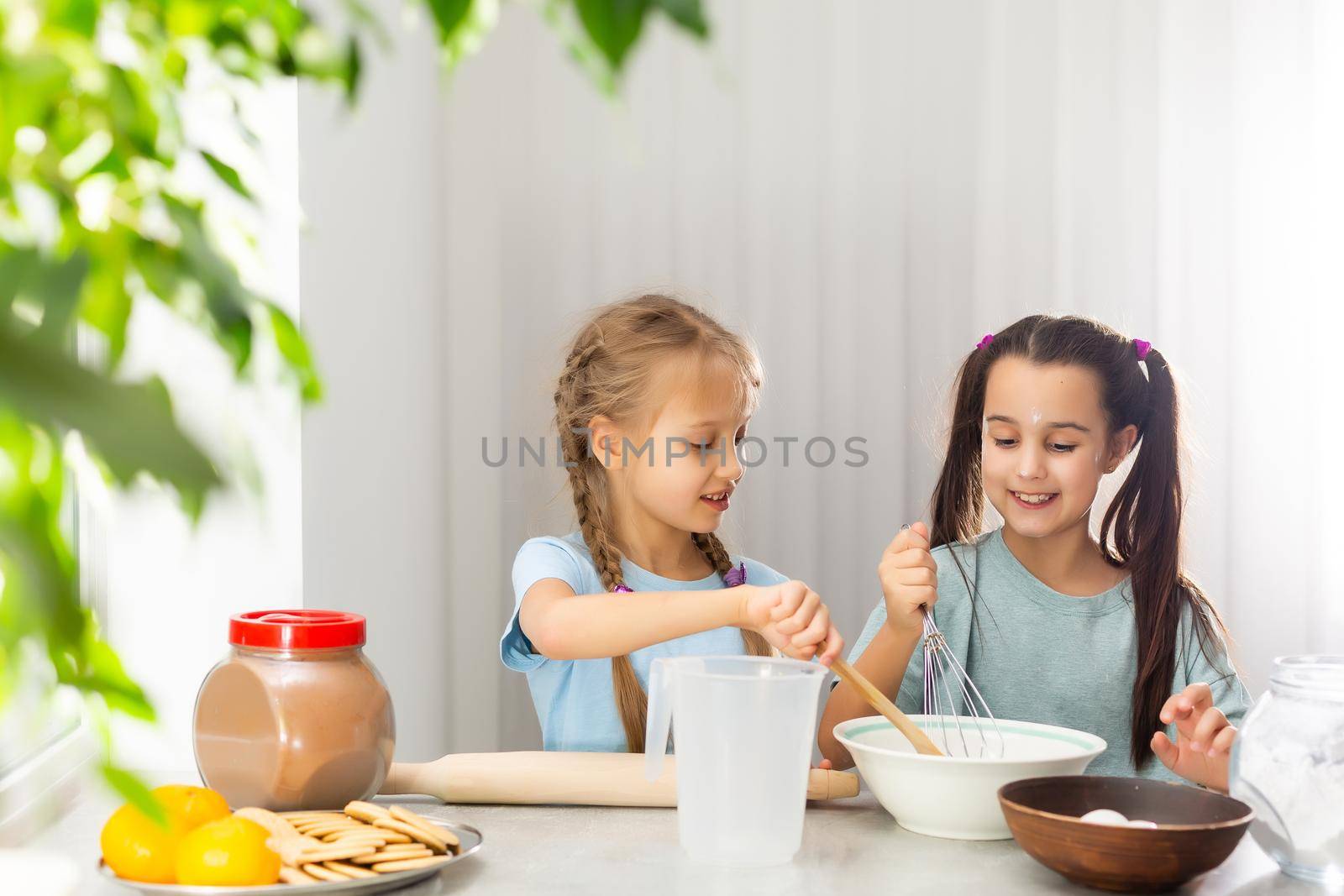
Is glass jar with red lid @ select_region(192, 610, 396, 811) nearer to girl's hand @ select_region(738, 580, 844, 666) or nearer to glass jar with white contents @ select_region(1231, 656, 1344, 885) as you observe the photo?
girl's hand @ select_region(738, 580, 844, 666)

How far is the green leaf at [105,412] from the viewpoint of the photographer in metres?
0.17

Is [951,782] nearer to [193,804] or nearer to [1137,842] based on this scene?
[1137,842]

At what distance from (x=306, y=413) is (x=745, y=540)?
106cm

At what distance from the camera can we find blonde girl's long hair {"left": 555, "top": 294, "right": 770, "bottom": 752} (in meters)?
1.50

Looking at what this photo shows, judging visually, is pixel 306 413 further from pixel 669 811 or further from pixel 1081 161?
pixel 1081 161

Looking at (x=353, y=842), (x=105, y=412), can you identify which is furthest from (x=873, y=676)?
(x=105, y=412)

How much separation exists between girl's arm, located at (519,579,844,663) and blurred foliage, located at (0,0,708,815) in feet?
2.40

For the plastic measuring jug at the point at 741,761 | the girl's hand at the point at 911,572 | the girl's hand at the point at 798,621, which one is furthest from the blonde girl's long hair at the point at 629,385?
the plastic measuring jug at the point at 741,761

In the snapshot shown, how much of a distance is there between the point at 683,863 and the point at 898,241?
1.64m

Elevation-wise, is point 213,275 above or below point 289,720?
above

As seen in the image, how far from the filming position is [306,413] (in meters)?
1.43

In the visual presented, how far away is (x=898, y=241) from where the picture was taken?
7.54 ft

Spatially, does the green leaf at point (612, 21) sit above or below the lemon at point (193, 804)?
above

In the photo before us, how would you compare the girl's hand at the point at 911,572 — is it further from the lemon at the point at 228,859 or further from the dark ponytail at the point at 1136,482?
the lemon at the point at 228,859
